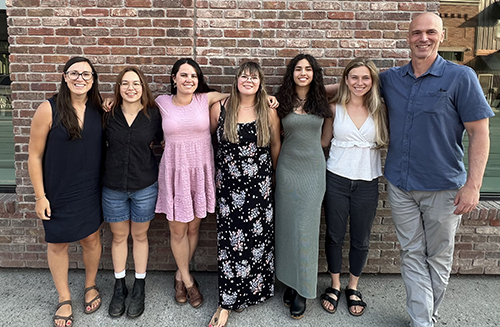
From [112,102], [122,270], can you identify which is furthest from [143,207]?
[112,102]

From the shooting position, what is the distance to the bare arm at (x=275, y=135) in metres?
2.88

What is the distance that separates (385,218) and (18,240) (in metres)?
3.67

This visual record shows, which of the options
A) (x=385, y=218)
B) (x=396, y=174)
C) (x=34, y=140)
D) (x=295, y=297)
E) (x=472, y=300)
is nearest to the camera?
(x=34, y=140)

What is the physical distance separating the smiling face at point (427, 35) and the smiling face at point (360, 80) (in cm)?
36

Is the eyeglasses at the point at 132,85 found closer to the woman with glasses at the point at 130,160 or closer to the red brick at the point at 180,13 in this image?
the woman with glasses at the point at 130,160

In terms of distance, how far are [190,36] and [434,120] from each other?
2169 mm

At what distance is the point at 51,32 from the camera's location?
3311 millimetres

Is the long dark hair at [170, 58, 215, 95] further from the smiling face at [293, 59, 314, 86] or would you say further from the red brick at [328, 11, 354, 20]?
the red brick at [328, 11, 354, 20]

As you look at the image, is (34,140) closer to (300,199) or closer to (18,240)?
(18,240)

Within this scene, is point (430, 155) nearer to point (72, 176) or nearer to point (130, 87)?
point (130, 87)

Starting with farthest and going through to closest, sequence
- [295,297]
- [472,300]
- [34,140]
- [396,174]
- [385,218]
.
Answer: [385,218] → [472,300] → [295,297] → [396,174] → [34,140]

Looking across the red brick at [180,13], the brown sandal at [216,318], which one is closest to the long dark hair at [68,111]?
the red brick at [180,13]

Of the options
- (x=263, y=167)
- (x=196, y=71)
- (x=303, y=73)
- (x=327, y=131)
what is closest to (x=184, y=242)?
(x=263, y=167)

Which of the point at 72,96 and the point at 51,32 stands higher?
the point at 51,32
